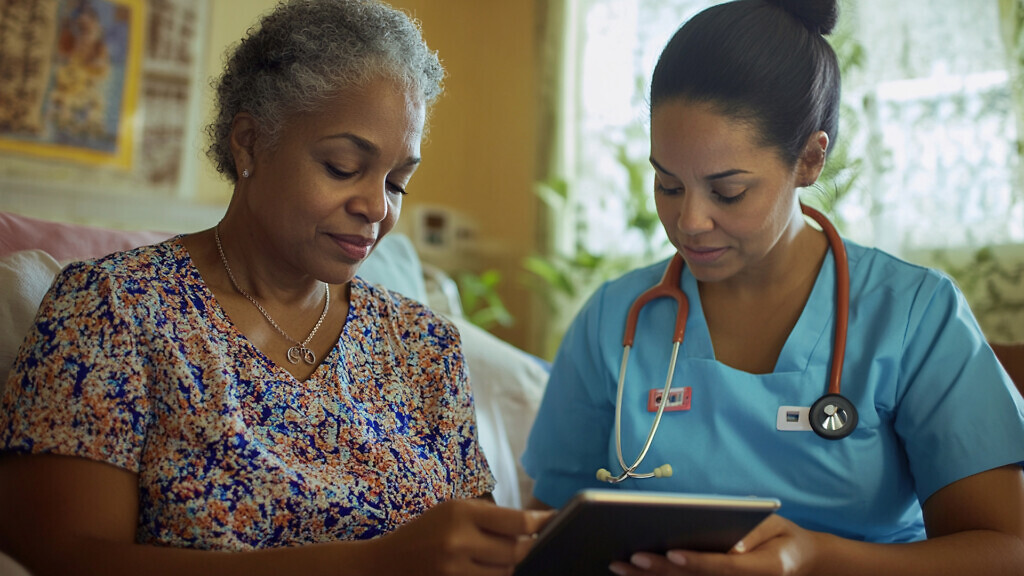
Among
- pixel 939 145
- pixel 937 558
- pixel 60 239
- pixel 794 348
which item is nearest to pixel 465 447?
pixel 794 348

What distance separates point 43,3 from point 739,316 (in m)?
2.19

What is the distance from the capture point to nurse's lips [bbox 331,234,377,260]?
3.56 ft

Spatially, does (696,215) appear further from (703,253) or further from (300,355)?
(300,355)

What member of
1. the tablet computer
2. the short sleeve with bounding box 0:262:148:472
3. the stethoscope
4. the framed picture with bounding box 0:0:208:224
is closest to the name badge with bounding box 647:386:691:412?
the stethoscope

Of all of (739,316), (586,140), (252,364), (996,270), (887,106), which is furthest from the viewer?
(586,140)

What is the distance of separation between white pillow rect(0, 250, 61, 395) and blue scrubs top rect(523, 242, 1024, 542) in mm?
830

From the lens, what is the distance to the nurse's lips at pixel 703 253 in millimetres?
1227

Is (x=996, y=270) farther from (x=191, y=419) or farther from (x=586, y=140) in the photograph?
(x=191, y=419)

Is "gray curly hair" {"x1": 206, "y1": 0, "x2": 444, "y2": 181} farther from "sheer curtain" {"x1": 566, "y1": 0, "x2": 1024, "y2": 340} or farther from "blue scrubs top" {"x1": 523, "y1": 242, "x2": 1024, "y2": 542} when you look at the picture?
"sheer curtain" {"x1": 566, "y1": 0, "x2": 1024, "y2": 340}

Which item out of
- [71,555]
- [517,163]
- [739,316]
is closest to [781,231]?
[739,316]

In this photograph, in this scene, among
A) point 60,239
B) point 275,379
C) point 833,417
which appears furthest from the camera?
point 60,239

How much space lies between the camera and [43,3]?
248 cm

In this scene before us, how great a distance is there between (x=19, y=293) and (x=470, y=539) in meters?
0.76

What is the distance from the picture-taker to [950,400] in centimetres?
113
